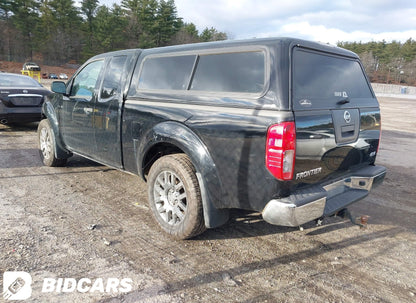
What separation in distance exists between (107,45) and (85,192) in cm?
6601

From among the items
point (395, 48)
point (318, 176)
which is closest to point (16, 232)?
point (318, 176)

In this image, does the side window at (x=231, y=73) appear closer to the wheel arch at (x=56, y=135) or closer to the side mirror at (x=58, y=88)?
the side mirror at (x=58, y=88)

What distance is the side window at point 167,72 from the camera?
329 cm

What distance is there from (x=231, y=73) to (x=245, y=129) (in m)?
0.61

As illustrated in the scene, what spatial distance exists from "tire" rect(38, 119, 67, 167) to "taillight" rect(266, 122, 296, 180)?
418 centimetres

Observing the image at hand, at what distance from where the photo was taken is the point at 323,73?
296 cm

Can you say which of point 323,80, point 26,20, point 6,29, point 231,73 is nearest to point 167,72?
point 231,73

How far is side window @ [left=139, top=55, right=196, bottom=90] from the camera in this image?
3293mm

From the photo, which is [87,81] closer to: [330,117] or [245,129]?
[245,129]

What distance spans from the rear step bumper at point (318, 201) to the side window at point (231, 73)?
0.98 metres

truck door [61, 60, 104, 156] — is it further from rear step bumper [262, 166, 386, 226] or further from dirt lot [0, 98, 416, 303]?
rear step bumper [262, 166, 386, 226]

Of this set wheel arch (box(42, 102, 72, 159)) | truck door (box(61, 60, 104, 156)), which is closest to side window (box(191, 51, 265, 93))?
truck door (box(61, 60, 104, 156))

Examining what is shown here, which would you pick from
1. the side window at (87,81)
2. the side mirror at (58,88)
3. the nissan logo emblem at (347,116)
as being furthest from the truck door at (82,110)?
the nissan logo emblem at (347,116)

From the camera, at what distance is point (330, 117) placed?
9.12 feet
